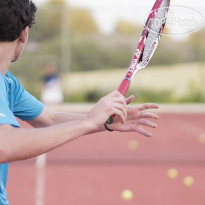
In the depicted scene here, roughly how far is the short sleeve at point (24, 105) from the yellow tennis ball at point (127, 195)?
258 cm

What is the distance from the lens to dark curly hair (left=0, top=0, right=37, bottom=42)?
76.1 inches

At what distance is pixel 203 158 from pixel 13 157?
5841 millimetres

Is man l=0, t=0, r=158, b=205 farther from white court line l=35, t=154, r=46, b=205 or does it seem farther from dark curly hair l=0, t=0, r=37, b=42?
white court line l=35, t=154, r=46, b=205

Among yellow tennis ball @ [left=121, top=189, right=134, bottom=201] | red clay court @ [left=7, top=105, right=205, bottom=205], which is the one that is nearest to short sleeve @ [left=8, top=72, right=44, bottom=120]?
red clay court @ [left=7, top=105, right=205, bottom=205]

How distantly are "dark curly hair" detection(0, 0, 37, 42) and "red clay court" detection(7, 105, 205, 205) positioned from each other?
3.12 meters

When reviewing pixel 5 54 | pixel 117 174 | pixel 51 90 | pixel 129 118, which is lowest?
pixel 51 90

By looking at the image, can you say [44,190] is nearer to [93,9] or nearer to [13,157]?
[13,157]

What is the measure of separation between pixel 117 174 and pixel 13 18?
4.26 meters

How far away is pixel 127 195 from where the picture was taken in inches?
199

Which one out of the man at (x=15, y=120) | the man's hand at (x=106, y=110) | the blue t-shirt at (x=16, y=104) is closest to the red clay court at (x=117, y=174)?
the blue t-shirt at (x=16, y=104)

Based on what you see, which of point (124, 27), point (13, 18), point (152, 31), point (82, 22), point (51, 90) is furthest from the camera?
point (82, 22)

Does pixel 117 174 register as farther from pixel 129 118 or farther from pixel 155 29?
pixel 129 118

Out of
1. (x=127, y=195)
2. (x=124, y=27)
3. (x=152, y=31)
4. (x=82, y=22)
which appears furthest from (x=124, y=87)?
(x=82, y=22)

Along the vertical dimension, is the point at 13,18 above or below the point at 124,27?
A: above
